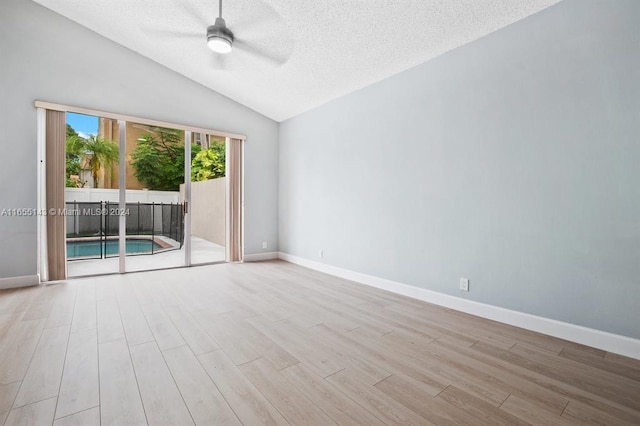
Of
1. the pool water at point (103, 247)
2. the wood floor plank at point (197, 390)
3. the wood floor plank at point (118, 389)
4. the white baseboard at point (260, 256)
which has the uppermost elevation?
the pool water at point (103, 247)

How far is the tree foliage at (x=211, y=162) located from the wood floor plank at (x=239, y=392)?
4.29 metres

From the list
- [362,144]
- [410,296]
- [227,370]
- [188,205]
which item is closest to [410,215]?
[410,296]

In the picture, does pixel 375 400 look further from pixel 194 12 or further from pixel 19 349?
pixel 194 12

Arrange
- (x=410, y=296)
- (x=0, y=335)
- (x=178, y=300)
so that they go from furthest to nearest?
(x=410, y=296), (x=178, y=300), (x=0, y=335)

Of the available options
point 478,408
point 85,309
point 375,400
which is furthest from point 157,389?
point 85,309

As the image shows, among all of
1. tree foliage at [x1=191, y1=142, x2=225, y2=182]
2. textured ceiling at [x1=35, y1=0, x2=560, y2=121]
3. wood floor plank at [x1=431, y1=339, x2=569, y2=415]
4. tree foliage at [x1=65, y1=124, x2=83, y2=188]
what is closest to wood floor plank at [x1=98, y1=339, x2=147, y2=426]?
wood floor plank at [x1=431, y1=339, x2=569, y2=415]

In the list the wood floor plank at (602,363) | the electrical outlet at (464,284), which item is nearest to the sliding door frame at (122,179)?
the electrical outlet at (464,284)

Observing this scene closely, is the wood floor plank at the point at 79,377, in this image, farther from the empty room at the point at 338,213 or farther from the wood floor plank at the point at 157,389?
the wood floor plank at the point at 157,389

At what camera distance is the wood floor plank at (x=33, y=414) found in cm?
135

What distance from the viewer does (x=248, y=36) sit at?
11.0ft

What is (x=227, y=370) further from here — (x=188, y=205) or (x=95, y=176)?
(x=95, y=176)

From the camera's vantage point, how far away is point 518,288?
8.38ft

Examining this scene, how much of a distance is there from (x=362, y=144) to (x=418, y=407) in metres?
3.19

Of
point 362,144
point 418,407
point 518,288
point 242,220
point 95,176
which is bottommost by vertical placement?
point 418,407
